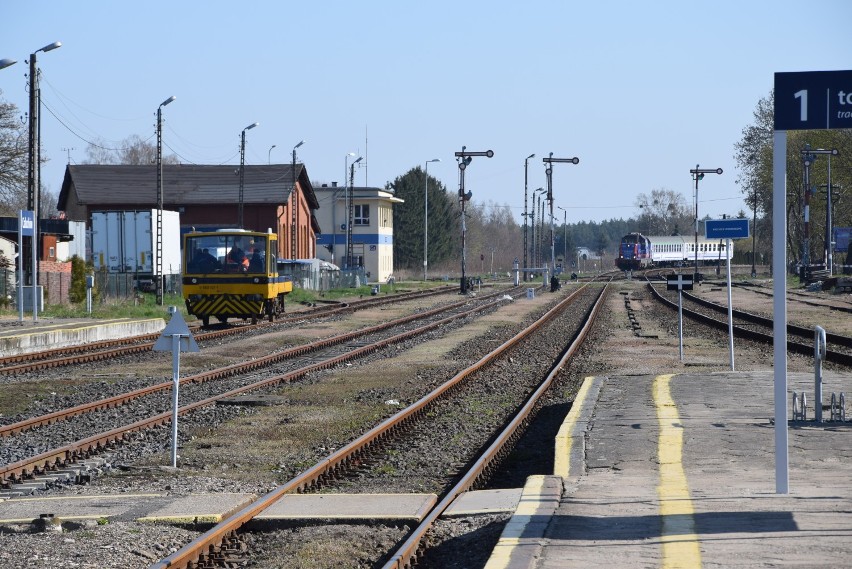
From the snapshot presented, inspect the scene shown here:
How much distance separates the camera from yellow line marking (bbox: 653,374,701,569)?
6.73m

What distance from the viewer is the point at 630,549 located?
6.99 metres

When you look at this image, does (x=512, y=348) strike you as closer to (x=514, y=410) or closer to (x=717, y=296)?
(x=514, y=410)

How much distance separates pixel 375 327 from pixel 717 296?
3058 centimetres

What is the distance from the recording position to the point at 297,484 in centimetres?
999

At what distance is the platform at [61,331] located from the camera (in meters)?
25.0

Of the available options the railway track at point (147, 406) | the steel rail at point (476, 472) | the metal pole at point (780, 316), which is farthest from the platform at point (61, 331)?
the metal pole at point (780, 316)

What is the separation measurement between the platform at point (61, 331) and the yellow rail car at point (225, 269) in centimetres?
153

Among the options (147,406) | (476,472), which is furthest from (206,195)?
(476,472)

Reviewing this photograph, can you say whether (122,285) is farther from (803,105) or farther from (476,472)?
(803,105)

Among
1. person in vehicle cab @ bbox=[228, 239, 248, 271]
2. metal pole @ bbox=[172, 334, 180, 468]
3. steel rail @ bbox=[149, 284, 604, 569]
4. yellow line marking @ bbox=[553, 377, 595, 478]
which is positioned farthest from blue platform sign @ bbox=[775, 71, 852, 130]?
person in vehicle cab @ bbox=[228, 239, 248, 271]

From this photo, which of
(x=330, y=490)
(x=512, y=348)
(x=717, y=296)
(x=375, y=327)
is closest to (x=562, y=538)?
(x=330, y=490)

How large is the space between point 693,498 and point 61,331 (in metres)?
20.8

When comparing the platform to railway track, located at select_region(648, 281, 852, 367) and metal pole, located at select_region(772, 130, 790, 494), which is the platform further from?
metal pole, located at select_region(772, 130, 790, 494)

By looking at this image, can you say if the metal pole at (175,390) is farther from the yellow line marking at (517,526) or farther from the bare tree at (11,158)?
the bare tree at (11,158)
